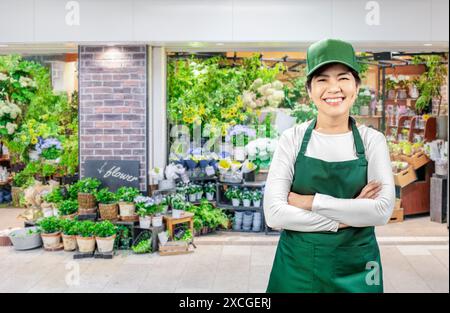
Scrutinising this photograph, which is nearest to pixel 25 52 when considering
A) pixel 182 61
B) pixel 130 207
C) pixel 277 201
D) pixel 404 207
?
pixel 182 61

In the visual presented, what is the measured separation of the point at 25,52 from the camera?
7645mm

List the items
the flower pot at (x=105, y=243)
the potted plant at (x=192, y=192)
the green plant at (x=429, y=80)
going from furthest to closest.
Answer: the green plant at (x=429, y=80) < the potted plant at (x=192, y=192) < the flower pot at (x=105, y=243)

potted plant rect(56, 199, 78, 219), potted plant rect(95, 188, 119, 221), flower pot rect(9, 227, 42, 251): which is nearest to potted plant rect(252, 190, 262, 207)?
potted plant rect(95, 188, 119, 221)

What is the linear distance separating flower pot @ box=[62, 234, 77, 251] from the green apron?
4.50 meters

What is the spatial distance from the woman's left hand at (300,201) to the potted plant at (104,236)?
4.22 m

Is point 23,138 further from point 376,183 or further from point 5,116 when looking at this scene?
point 376,183

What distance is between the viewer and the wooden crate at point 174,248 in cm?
650

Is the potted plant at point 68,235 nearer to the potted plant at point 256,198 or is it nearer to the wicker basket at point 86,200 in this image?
the wicker basket at point 86,200

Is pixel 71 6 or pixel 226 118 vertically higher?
pixel 71 6

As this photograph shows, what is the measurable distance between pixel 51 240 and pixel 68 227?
265mm

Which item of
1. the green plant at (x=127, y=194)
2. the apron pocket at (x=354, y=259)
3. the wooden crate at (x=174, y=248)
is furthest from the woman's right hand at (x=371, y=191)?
the green plant at (x=127, y=194)

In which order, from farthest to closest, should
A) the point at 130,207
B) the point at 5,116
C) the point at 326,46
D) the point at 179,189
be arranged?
1. the point at 5,116
2. the point at 179,189
3. the point at 130,207
4. the point at 326,46

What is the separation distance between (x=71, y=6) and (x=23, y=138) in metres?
2.31

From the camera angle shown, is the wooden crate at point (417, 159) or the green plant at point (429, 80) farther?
the green plant at point (429, 80)
